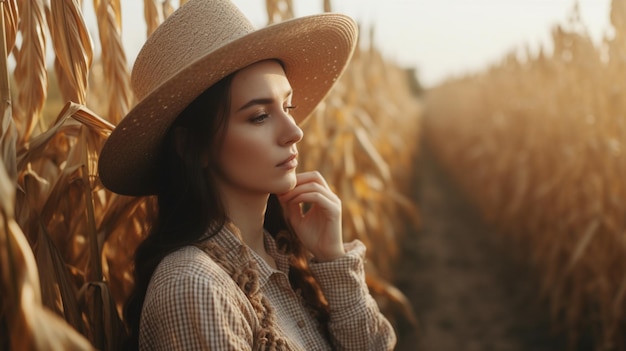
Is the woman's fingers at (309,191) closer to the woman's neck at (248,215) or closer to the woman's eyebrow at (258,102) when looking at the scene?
the woman's neck at (248,215)

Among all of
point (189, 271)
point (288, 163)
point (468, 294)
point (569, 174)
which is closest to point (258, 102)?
point (288, 163)

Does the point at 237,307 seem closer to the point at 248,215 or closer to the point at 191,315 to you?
the point at 191,315

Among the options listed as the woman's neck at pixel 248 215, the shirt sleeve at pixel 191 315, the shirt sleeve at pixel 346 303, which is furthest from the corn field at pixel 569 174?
the shirt sleeve at pixel 191 315

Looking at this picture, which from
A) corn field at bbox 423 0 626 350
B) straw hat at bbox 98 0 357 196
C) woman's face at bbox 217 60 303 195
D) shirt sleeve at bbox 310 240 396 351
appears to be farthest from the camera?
corn field at bbox 423 0 626 350

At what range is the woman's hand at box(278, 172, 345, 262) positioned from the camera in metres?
1.47

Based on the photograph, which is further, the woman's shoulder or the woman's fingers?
the woman's fingers

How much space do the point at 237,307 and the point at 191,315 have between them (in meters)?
0.11

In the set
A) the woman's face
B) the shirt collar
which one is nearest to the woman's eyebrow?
the woman's face

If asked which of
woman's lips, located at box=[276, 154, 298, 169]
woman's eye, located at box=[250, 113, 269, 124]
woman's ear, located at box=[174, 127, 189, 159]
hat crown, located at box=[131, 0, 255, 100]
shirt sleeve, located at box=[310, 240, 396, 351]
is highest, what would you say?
hat crown, located at box=[131, 0, 255, 100]

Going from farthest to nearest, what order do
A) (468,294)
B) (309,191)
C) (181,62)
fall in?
(468,294) → (309,191) → (181,62)

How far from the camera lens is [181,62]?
4.13ft

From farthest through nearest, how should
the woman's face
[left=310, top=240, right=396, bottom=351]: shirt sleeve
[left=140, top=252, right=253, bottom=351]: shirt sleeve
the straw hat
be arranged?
[left=310, top=240, right=396, bottom=351]: shirt sleeve < the woman's face < the straw hat < [left=140, top=252, right=253, bottom=351]: shirt sleeve

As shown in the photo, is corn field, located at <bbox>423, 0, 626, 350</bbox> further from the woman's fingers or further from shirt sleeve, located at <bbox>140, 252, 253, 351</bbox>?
shirt sleeve, located at <bbox>140, 252, 253, 351</bbox>

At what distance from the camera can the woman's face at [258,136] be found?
1.29 metres
